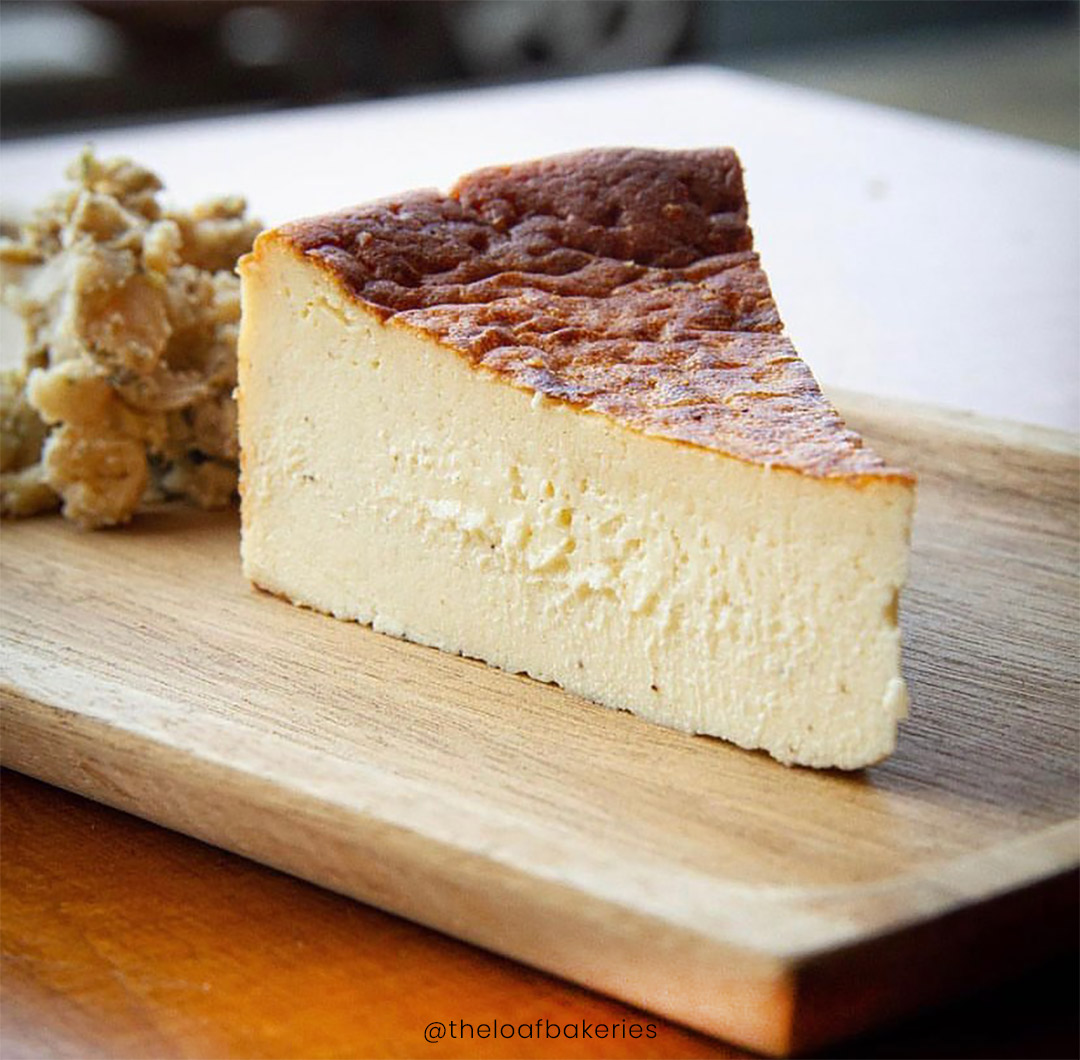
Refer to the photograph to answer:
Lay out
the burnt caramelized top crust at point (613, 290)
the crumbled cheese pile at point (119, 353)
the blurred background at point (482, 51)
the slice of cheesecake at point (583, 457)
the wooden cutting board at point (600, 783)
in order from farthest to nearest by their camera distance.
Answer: the blurred background at point (482, 51) → the crumbled cheese pile at point (119, 353) → the burnt caramelized top crust at point (613, 290) → the slice of cheesecake at point (583, 457) → the wooden cutting board at point (600, 783)

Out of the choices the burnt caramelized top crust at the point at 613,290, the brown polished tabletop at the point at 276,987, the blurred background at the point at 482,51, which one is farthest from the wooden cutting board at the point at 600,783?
the blurred background at the point at 482,51

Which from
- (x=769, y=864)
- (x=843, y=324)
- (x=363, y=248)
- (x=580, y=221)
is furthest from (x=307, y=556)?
(x=843, y=324)

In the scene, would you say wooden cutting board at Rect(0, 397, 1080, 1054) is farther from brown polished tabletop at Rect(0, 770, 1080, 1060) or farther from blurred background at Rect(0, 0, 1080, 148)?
blurred background at Rect(0, 0, 1080, 148)

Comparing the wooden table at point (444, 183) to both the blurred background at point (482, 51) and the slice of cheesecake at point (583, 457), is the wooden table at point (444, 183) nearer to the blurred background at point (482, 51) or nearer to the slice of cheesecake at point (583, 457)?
the slice of cheesecake at point (583, 457)

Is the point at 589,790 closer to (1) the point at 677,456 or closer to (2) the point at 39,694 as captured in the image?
(1) the point at 677,456

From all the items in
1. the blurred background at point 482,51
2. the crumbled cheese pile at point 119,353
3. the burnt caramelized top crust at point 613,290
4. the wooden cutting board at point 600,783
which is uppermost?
the burnt caramelized top crust at point 613,290

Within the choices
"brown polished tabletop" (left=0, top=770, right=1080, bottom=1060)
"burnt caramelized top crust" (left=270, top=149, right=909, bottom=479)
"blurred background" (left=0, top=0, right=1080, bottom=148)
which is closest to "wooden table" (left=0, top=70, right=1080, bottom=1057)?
"brown polished tabletop" (left=0, top=770, right=1080, bottom=1060)
